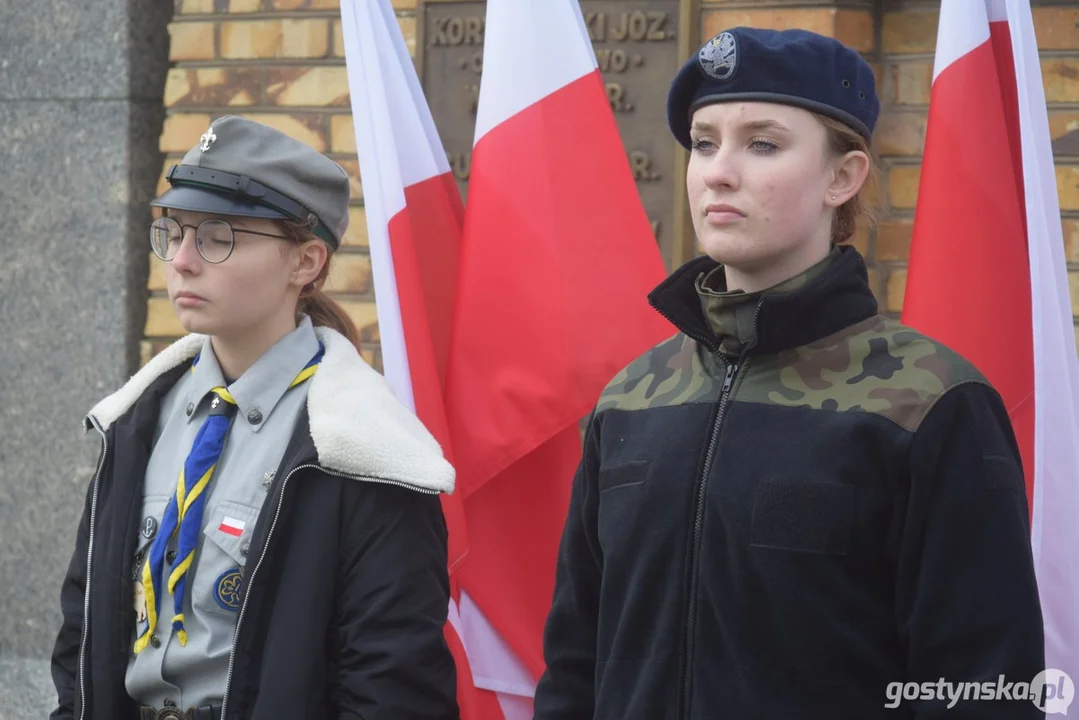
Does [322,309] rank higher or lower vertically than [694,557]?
higher

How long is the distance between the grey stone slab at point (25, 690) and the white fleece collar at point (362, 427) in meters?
1.62

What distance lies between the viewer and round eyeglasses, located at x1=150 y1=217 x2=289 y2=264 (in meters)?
2.13

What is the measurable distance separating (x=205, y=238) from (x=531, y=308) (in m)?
0.63

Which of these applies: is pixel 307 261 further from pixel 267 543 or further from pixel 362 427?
pixel 267 543

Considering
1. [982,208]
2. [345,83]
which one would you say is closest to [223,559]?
[982,208]

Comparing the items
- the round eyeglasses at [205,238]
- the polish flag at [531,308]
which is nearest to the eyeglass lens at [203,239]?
the round eyeglasses at [205,238]

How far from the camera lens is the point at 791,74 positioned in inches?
69.6

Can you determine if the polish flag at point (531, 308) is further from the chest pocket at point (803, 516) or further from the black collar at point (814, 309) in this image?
the chest pocket at point (803, 516)

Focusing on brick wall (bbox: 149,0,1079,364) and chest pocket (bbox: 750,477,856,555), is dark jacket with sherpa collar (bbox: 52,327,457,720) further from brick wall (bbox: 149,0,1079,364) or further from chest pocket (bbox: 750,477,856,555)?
brick wall (bbox: 149,0,1079,364)

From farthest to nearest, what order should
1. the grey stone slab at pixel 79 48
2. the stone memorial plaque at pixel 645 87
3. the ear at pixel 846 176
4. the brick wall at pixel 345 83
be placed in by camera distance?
the grey stone slab at pixel 79 48 → the stone memorial plaque at pixel 645 87 → the brick wall at pixel 345 83 → the ear at pixel 846 176

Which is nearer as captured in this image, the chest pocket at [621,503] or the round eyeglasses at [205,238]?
the chest pocket at [621,503]

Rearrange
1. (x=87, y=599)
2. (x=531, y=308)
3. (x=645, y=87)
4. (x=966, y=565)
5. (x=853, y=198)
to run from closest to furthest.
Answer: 1. (x=966, y=565)
2. (x=853, y=198)
3. (x=87, y=599)
4. (x=531, y=308)
5. (x=645, y=87)

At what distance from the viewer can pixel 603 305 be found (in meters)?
2.50

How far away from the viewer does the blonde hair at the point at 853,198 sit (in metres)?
1.80
